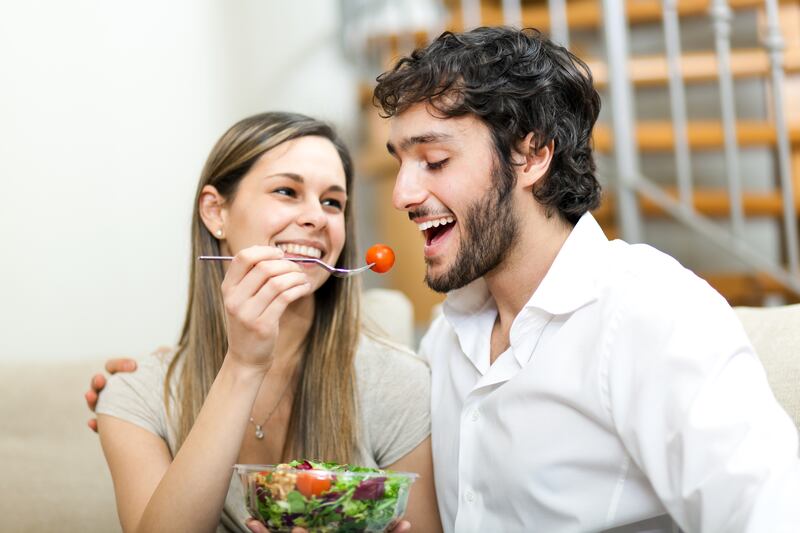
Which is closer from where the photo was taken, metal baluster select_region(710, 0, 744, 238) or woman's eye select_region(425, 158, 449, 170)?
woman's eye select_region(425, 158, 449, 170)

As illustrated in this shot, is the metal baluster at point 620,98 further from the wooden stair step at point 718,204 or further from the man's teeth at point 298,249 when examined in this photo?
the man's teeth at point 298,249

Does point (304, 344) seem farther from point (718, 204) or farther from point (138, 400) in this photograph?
point (718, 204)

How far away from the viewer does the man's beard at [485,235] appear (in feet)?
4.78

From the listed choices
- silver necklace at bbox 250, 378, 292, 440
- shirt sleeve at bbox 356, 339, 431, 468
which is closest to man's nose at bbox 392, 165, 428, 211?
shirt sleeve at bbox 356, 339, 431, 468

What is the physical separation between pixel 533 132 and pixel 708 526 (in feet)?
2.32

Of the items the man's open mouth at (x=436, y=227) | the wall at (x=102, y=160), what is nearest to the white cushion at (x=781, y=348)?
the man's open mouth at (x=436, y=227)

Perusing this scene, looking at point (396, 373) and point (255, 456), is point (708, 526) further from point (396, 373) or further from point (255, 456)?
point (255, 456)

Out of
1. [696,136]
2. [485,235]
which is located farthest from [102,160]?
[696,136]

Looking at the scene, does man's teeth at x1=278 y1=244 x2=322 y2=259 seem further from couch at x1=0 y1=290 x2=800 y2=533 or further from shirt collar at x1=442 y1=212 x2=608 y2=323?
couch at x1=0 y1=290 x2=800 y2=533

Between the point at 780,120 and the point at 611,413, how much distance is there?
5.90 feet

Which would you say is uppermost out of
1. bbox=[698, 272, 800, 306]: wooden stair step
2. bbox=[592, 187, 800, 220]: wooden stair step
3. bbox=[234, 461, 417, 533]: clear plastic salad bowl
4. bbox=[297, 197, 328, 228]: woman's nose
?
bbox=[297, 197, 328, 228]: woman's nose

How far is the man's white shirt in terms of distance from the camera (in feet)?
3.56

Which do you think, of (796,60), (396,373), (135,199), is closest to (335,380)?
(396,373)

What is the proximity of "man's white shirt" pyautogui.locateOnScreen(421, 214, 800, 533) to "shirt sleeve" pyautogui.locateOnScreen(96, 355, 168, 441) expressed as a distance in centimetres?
49
